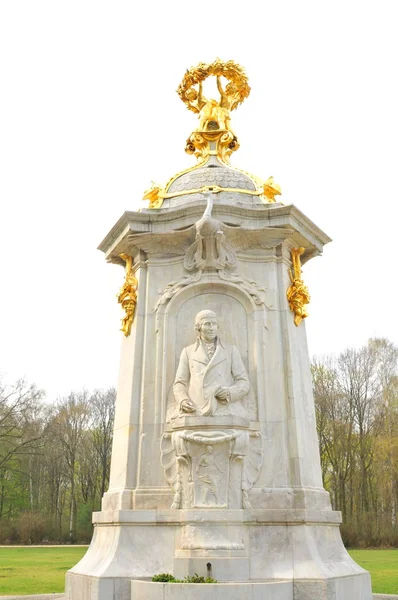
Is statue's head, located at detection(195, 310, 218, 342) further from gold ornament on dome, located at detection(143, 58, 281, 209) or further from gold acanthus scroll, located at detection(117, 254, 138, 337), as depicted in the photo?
gold ornament on dome, located at detection(143, 58, 281, 209)

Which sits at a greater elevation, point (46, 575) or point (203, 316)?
point (203, 316)

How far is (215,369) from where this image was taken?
9.12 metres

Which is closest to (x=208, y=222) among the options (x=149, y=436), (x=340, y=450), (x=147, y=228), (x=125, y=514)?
(x=147, y=228)

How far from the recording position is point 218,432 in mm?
8578

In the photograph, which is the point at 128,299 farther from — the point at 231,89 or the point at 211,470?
the point at 231,89

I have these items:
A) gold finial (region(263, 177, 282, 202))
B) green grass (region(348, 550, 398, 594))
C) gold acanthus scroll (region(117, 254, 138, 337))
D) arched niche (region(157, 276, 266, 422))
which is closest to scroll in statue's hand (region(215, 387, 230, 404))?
arched niche (region(157, 276, 266, 422))

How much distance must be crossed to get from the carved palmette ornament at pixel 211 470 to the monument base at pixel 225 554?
0.17 metres

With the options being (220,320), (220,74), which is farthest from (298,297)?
(220,74)

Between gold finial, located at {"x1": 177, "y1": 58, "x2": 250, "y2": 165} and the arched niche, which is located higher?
gold finial, located at {"x1": 177, "y1": 58, "x2": 250, "y2": 165}

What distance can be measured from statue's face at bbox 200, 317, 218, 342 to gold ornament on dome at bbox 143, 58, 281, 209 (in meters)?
2.66

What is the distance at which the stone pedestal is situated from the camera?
8242 millimetres

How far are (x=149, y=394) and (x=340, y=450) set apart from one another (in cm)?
2816

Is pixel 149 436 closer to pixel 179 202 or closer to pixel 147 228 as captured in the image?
pixel 147 228

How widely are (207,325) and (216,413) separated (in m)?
1.30
